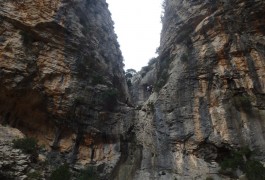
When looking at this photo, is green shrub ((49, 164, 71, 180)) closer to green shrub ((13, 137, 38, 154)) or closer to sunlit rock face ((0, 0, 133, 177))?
green shrub ((13, 137, 38, 154))

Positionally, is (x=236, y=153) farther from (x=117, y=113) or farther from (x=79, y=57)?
(x=79, y=57)

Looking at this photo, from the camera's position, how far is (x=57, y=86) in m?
26.8

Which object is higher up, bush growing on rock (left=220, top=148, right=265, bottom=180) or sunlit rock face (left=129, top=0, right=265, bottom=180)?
sunlit rock face (left=129, top=0, right=265, bottom=180)

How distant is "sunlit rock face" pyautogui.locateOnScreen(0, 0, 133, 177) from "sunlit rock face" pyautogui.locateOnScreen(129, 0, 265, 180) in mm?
3621

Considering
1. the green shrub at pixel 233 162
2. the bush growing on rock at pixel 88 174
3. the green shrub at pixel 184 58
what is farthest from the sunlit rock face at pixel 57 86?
the green shrub at pixel 233 162

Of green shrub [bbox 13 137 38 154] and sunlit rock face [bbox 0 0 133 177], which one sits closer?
green shrub [bbox 13 137 38 154]

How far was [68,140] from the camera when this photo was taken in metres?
26.7

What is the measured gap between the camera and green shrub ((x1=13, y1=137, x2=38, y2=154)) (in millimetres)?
22133

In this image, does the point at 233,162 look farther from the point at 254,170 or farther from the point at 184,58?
the point at 184,58

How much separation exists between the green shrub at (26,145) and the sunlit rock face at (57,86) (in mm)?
2924

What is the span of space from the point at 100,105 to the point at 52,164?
304 inches

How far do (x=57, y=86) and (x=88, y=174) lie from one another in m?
8.29

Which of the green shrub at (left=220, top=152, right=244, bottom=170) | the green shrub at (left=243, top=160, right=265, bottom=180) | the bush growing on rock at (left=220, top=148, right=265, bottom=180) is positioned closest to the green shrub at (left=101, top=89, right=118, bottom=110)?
the bush growing on rock at (left=220, top=148, right=265, bottom=180)

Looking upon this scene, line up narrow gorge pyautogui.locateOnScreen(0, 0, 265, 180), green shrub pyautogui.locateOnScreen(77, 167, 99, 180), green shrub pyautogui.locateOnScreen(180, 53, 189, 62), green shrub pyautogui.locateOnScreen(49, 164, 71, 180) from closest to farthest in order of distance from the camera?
green shrub pyautogui.locateOnScreen(49, 164, 71, 180)
narrow gorge pyautogui.locateOnScreen(0, 0, 265, 180)
green shrub pyautogui.locateOnScreen(77, 167, 99, 180)
green shrub pyautogui.locateOnScreen(180, 53, 189, 62)
